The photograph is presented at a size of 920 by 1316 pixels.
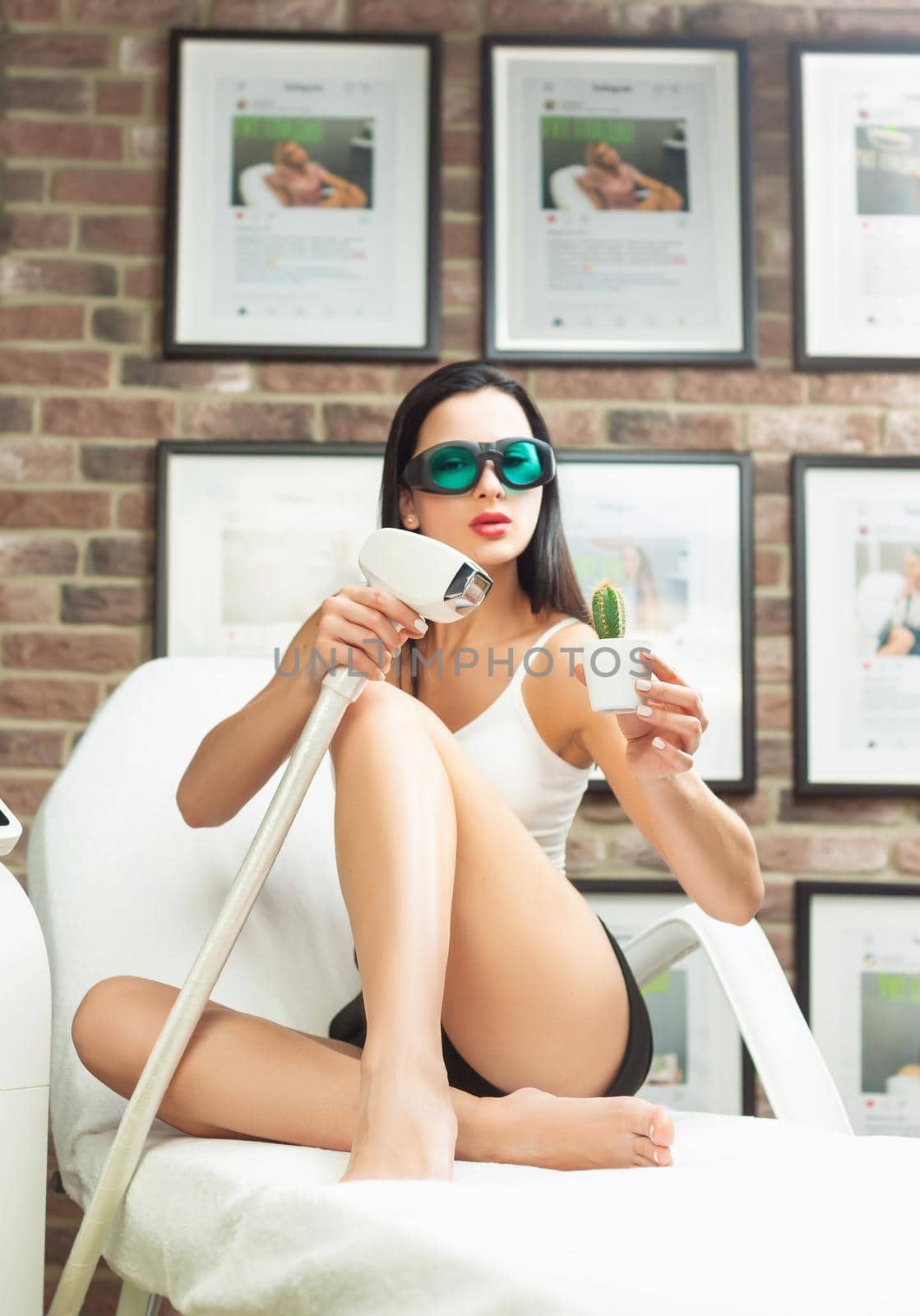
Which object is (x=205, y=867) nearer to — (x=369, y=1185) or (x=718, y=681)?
(x=369, y=1185)

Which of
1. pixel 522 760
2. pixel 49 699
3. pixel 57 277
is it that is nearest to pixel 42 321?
pixel 57 277

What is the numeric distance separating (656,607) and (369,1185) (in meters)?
1.40

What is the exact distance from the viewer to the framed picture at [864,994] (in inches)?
76.1

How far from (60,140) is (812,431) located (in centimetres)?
144

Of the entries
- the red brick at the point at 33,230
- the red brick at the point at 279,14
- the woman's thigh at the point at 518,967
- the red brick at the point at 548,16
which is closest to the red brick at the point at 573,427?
the red brick at the point at 548,16

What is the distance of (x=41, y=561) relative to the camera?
2.01 m

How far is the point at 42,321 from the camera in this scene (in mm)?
2037

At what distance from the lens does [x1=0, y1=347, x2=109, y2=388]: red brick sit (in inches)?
79.9

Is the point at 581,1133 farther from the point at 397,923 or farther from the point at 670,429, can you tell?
the point at 670,429

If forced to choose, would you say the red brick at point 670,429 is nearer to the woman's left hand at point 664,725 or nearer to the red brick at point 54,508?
the red brick at point 54,508

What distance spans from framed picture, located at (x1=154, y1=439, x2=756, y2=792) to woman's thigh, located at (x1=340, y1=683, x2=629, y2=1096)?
3.07 feet

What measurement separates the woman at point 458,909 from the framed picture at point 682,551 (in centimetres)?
67

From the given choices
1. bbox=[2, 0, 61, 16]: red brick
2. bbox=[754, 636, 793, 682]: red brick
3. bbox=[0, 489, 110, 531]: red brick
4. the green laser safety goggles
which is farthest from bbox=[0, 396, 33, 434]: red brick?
bbox=[754, 636, 793, 682]: red brick

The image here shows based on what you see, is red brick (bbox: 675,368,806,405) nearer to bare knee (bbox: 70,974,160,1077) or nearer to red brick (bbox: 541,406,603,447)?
red brick (bbox: 541,406,603,447)
